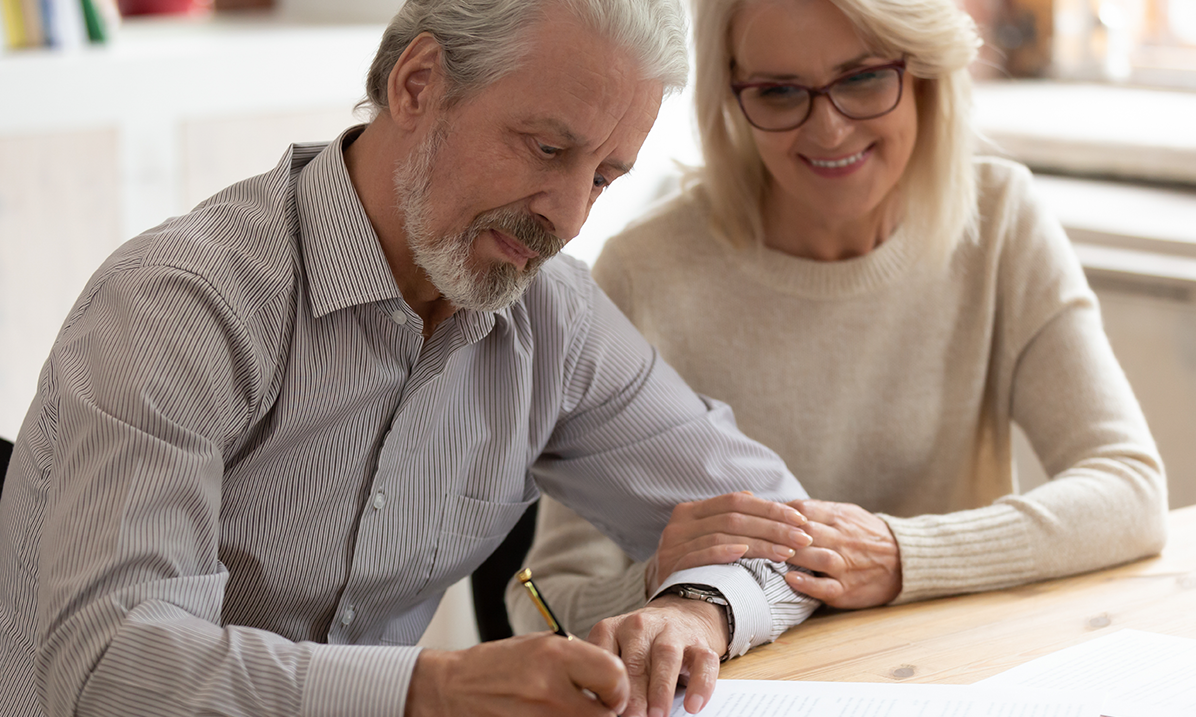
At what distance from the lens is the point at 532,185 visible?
1226 millimetres

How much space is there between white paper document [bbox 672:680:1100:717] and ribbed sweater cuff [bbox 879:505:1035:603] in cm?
26

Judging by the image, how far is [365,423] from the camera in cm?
129

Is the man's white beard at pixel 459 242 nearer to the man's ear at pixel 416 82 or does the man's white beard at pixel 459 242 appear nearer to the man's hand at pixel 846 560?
the man's ear at pixel 416 82

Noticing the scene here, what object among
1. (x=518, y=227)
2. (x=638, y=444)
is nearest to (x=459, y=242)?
(x=518, y=227)

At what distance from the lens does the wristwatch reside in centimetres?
127

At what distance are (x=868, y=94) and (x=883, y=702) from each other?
915 millimetres

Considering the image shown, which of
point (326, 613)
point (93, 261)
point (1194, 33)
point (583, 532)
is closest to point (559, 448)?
point (583, 532)

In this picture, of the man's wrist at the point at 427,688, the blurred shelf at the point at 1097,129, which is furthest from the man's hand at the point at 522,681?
the blurred shelf at the point at 1097,129

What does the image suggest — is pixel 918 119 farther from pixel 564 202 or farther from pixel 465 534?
pixel 465 534

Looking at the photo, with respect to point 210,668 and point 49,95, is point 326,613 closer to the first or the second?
point 210,668

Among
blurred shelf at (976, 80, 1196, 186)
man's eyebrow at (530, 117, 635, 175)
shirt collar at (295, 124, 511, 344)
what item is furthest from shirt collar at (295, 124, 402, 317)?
blurred shelf at (976, 80, 1196, 186)

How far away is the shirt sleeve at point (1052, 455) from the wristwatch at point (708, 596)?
258 mm

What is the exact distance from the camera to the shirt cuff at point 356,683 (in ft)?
3.28

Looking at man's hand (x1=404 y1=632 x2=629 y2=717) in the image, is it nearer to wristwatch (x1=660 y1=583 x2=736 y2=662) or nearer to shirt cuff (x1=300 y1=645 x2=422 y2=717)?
shirt cuff (x1=300 y1=645 x2=422 y2=717)
